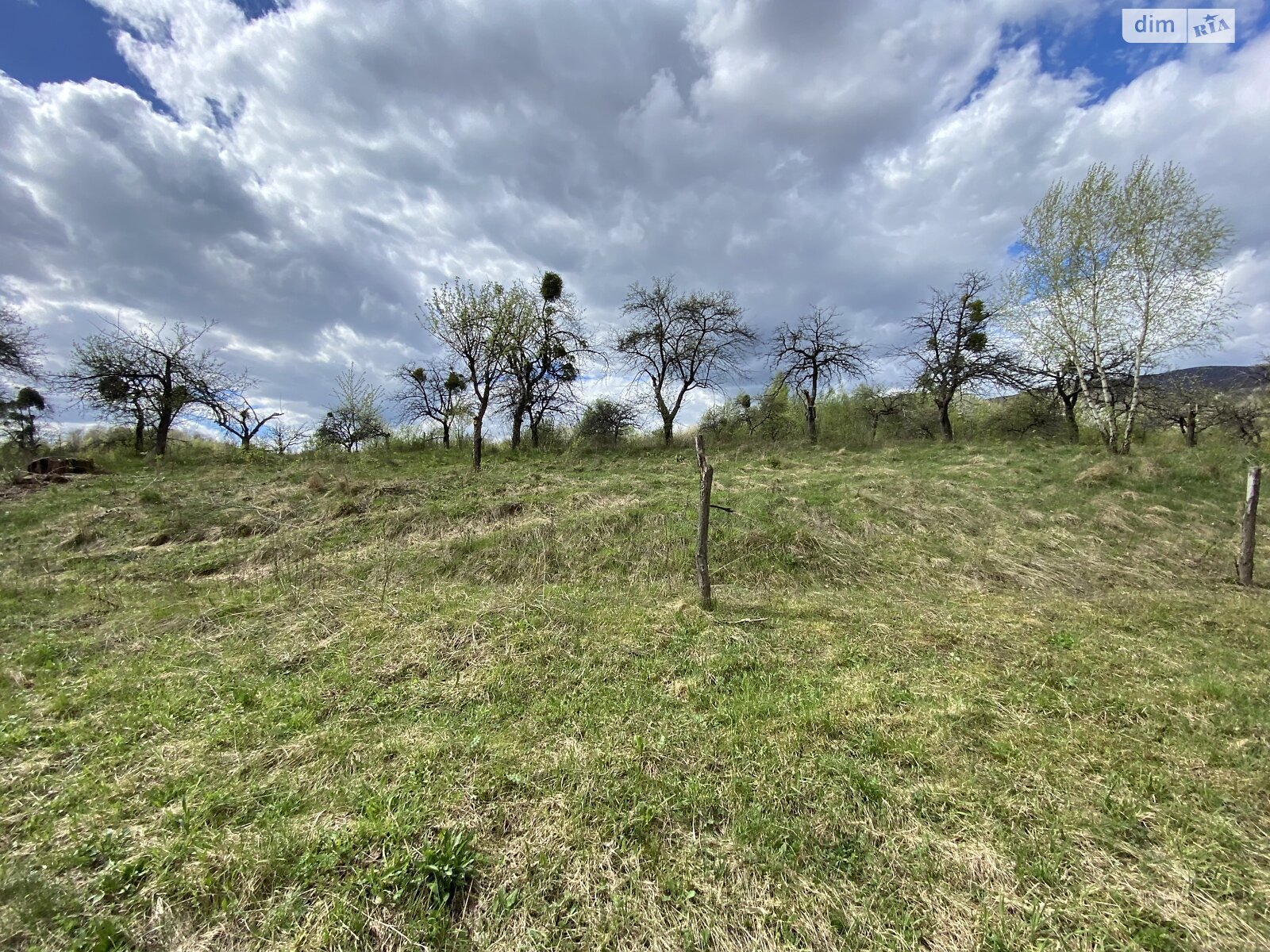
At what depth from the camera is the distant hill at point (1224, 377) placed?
19734 mm

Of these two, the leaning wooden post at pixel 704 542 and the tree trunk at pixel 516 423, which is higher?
the tree trunk at pixel 516 423

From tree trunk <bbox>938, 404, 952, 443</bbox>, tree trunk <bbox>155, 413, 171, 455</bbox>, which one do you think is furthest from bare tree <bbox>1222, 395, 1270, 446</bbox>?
tree trunk <bbox>155, 413, 171, 455</bbox>

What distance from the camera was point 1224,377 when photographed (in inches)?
920

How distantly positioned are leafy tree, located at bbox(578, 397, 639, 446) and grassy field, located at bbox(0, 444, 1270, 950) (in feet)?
63.8

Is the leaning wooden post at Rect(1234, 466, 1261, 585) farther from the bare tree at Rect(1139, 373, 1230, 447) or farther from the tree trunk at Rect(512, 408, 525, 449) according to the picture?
the tree trunk at Rect(512, 408, 525, 449)

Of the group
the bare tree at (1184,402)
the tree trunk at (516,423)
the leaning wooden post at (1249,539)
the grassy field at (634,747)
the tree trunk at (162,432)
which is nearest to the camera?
the grassy field at (634,747)

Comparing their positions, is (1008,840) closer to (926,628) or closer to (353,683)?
(926,628)

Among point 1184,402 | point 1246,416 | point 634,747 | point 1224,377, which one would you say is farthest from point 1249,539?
point 1224,377

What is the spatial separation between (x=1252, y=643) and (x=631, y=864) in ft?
26.2

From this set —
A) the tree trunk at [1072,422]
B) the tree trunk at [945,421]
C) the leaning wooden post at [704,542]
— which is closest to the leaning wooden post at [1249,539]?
the leaning wooden post at [704,542]

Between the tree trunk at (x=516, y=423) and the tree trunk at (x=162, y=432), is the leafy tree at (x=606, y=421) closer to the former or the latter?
the tree trunk at (x=516, y=423)

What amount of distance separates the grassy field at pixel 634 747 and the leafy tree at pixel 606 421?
1946 cm

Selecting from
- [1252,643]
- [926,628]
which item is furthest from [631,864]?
[1252,643]

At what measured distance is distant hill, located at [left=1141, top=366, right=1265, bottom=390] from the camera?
1973 cm
